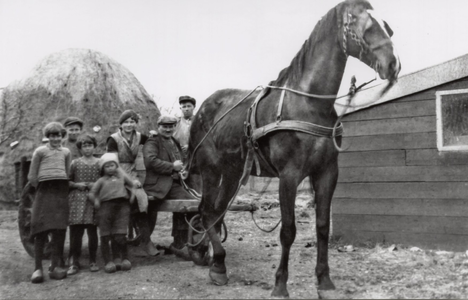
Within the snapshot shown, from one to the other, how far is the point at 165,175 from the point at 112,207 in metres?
0.78

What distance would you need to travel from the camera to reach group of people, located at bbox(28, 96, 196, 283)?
187 inches

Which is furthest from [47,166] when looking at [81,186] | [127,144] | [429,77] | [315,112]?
[429,77]

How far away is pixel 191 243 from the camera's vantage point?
204 inches

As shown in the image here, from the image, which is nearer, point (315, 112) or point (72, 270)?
point (315, 112)

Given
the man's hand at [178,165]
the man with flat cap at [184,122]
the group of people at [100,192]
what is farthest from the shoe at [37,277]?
the man with flat cap at [184,122]

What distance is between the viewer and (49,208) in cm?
471

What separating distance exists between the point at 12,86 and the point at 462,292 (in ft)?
29.4

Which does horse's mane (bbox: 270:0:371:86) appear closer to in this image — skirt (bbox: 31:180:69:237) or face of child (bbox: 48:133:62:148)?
face of child (bbox: 48:133:62:148)

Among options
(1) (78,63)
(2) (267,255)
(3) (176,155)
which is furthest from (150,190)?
(1) (78,63)

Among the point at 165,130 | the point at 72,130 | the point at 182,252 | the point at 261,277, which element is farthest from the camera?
the point at 165,130

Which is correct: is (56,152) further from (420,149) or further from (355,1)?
(420,149)

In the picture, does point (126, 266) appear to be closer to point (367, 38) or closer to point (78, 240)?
point (78, 240)

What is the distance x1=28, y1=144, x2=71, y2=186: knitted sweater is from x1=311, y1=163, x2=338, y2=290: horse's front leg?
8.70 feet

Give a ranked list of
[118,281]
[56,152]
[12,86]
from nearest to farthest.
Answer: [118,281]
[56,152]
[12,86]
